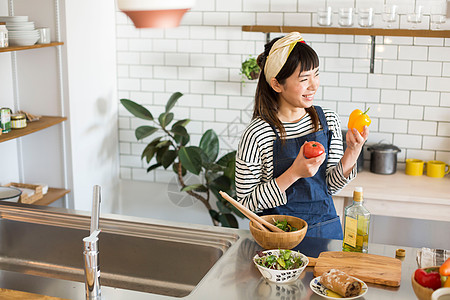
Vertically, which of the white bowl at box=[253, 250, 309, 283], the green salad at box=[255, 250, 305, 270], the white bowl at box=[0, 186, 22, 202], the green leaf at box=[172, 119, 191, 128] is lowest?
the white bowl at box=[0, 186, 22, 202]

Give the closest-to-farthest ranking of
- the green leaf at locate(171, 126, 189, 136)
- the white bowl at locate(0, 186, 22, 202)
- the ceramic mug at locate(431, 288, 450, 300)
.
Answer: the ceramic mug at locate(431, 288, 450, 300) → the white bowl at locate(0, 186, 22, 202) → the green leaf at locate(171, 126, 189, 136)

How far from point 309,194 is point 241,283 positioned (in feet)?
2.60

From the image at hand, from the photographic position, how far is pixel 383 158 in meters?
4.04

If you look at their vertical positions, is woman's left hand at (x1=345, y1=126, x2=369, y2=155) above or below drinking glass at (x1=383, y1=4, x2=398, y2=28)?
below

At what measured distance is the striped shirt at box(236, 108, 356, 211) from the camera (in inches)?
97.0

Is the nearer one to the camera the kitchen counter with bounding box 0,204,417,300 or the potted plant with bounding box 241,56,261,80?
the kitchen counter with bounding box 0,204,417,300

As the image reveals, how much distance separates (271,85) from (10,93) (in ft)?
7.44

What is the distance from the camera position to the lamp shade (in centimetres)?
127

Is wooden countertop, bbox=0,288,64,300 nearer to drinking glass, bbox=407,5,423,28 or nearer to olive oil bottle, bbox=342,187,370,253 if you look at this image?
olive oil bottle, bbox=342,187,370,253

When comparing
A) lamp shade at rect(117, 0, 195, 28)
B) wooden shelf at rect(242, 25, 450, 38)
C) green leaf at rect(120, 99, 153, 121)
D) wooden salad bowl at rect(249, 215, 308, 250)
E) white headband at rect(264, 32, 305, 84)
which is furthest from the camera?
green leaf at rect(120, 99, 153, 121)

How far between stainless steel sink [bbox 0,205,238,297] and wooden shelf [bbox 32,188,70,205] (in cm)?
114

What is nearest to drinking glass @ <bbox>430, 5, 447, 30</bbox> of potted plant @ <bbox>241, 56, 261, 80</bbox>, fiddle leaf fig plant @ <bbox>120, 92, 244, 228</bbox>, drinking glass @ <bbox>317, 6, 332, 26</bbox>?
drinking glass @ <bbox>317, 6, 332, 26</bbox>

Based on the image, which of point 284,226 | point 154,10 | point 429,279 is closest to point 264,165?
point 284,226

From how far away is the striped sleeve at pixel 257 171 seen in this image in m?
2.46
